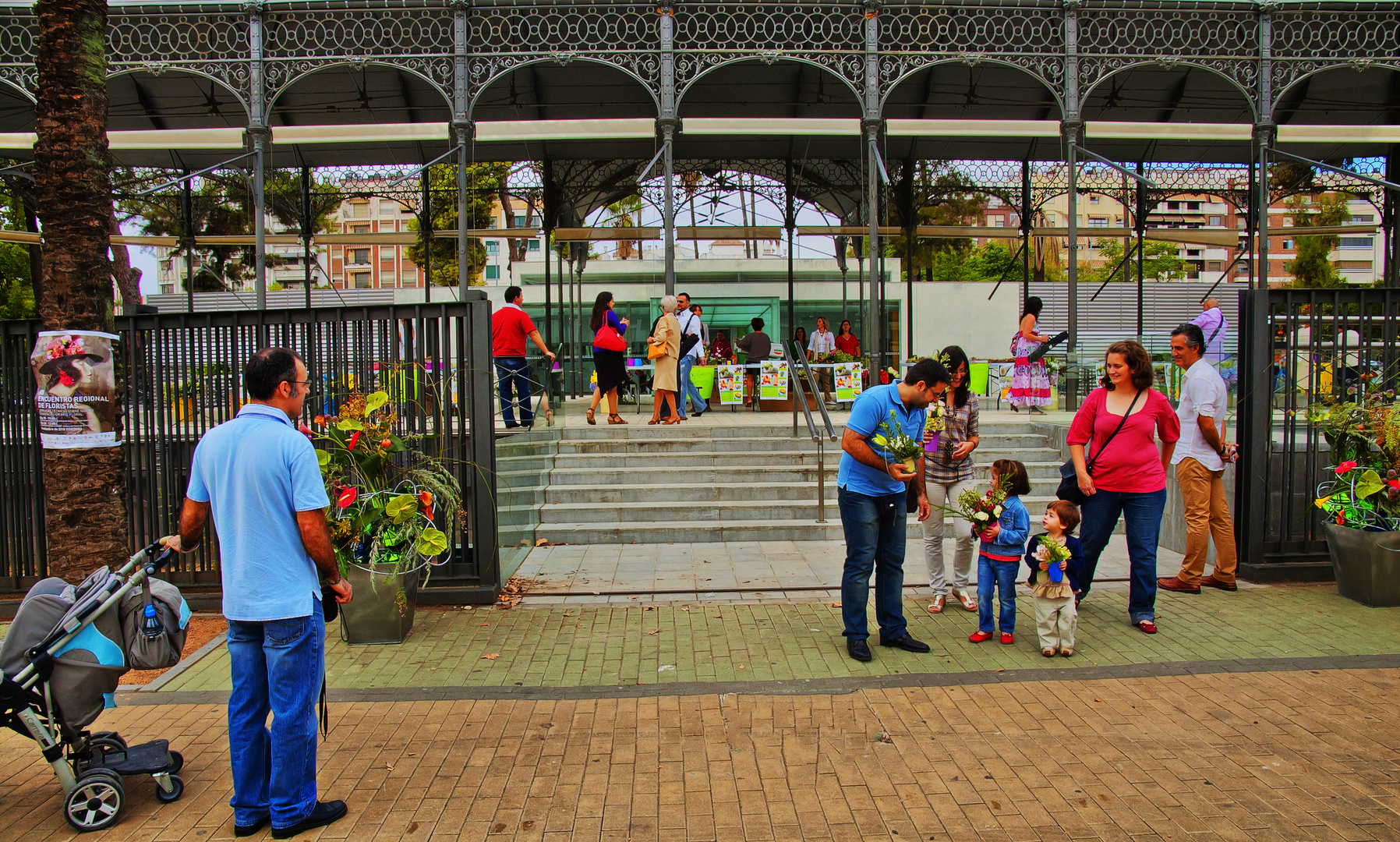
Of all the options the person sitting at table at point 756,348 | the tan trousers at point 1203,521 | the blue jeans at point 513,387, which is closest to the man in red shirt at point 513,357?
the blue jeans at point 513,387

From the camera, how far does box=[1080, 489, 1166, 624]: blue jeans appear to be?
5.73 metres

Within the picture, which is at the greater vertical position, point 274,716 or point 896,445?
point 896,445

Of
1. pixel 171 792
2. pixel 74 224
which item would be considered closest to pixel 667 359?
pixel 74 224

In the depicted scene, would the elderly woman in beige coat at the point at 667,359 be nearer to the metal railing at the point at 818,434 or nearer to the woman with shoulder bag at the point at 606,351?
the woman with shoulder bag at the point at 606,351

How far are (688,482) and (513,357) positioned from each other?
2.47 meters

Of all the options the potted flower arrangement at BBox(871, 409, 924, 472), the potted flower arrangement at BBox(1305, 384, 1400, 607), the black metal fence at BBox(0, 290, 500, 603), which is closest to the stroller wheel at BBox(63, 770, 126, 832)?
the black metal fence at BBox(0, 290, 500, 603)

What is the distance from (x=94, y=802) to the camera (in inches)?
133

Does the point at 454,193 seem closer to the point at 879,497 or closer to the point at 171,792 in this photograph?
the point at 879,497

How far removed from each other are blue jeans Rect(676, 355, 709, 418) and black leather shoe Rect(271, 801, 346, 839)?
809 cm

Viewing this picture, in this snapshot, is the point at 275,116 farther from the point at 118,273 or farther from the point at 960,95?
the point at 960,95

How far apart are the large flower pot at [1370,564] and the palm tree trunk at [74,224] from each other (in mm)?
8010

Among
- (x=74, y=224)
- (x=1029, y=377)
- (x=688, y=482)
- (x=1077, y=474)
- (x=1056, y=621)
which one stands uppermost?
(x=74, y=224)

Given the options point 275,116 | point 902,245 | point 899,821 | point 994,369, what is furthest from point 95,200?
point 902,245

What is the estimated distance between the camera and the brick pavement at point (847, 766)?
3346mm
